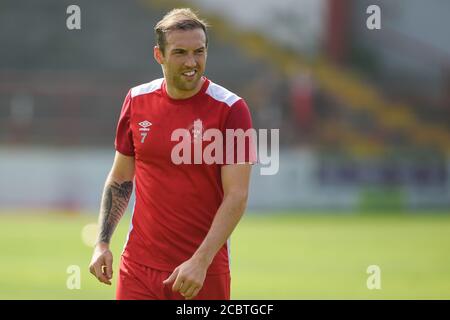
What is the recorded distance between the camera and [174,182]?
224 inches

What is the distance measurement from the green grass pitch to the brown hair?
233 inches

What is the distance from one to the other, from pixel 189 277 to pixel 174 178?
67 centimetres

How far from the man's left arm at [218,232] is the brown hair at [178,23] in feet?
2.33

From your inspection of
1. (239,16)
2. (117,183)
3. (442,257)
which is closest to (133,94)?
(117,183)

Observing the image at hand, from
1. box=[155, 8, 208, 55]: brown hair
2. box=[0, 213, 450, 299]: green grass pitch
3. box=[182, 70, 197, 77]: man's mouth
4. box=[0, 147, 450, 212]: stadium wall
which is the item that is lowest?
box=[0, 213, 450, 299]: green grass pitch

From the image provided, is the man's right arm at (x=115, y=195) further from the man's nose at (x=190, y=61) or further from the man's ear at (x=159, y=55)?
the man's nose at (x=190, y=61)

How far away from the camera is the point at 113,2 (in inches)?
1421

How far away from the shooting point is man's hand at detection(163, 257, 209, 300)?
17.2ft

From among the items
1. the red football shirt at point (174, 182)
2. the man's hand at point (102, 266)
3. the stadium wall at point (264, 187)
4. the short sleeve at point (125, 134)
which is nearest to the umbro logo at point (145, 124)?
the red football shirt at point (174, 182)

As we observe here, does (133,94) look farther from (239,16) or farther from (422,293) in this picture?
(239,16)

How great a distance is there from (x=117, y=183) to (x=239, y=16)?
29.2 m

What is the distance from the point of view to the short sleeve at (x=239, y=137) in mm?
5504

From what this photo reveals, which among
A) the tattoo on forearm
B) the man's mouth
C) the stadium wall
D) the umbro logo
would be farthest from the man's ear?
the stadium wall

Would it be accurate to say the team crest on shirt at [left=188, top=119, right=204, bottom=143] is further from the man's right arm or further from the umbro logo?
the man's right arm
